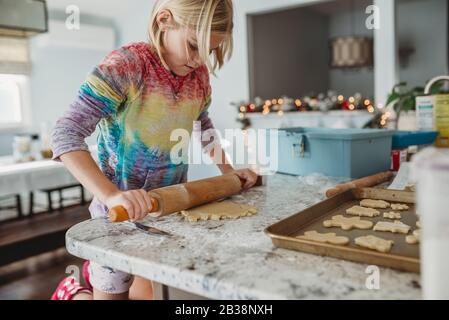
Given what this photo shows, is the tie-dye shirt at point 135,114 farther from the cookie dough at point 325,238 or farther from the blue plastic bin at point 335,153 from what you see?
the cookie dough at point 325,238

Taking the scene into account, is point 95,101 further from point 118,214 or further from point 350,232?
point 350,232

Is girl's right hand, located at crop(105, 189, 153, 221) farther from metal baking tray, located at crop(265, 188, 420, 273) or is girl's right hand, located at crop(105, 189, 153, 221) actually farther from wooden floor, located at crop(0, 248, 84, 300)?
wooden floor, located at crop(0, 248, 84, 300)

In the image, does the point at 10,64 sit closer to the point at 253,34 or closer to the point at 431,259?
the point at 253,34

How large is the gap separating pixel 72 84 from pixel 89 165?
4.62 metres

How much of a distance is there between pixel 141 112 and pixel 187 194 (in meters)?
0.26

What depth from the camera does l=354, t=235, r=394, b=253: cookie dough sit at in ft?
2.17

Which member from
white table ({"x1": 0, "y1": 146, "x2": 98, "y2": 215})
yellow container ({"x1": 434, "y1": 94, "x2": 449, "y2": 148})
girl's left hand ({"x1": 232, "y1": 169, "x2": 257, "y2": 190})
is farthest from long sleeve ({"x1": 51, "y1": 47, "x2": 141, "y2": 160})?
white table ({"x1": 0, "y1": 146, "x2": 98, "y2": 215})

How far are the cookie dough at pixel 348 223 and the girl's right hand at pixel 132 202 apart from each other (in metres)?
0.34

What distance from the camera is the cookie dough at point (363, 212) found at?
2.92 ft

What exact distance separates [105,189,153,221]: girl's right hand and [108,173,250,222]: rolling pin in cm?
1

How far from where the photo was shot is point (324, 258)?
638 millimetres

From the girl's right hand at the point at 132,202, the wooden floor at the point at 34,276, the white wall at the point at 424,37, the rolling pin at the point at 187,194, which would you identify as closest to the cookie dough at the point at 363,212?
the rolling pin at the point at 187,194

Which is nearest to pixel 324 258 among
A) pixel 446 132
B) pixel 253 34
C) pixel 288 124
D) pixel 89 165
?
pixel 89 165

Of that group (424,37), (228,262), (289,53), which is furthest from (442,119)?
(424,37)
